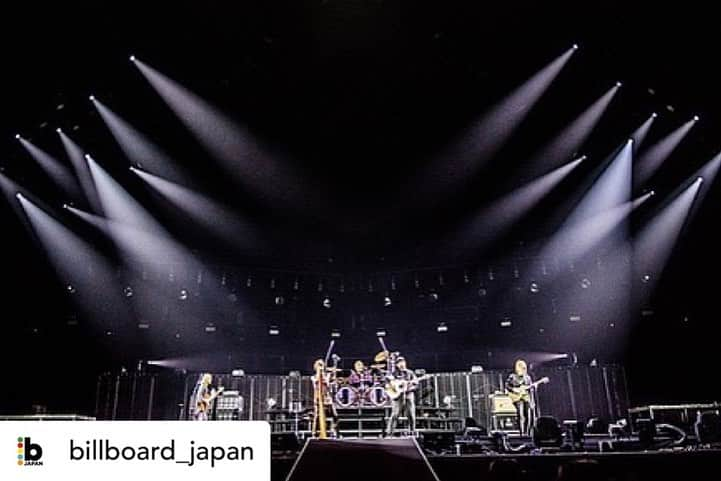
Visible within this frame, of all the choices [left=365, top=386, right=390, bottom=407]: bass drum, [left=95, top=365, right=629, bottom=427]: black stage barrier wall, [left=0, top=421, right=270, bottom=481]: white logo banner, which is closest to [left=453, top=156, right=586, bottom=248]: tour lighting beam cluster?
[left=95, top=365, right=629, bottom=427]: black stage barrier wall

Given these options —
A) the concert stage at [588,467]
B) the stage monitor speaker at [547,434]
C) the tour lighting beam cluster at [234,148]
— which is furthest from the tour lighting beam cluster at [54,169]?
the stage monitor speaker at [547,434]

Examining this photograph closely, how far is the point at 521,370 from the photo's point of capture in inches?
399

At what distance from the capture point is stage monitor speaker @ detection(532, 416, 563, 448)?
27.0 feet

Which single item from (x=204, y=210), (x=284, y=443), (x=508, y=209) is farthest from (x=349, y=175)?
(x=284, y=443)

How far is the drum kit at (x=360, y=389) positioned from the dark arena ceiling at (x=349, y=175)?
3177 mm

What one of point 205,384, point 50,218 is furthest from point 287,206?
point 50,218

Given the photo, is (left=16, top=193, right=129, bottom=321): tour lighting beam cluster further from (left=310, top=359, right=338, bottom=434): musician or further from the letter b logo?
the letter b logo

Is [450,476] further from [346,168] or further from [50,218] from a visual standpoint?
[50,218]

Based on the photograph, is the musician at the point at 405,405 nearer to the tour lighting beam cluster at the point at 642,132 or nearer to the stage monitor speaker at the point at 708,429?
the stage monitor speaker at the point at 708,429

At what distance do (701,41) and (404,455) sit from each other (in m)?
7.24

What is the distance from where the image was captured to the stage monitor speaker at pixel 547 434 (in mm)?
8219

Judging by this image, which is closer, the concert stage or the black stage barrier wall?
the concert stage

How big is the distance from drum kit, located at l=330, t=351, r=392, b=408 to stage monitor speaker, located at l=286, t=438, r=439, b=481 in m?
8.18

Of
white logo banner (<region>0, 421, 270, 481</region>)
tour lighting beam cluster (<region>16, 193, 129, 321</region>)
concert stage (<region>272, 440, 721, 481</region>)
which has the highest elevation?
tour lighting beam cluster (<region>16, 193, 129, 321</region>)
